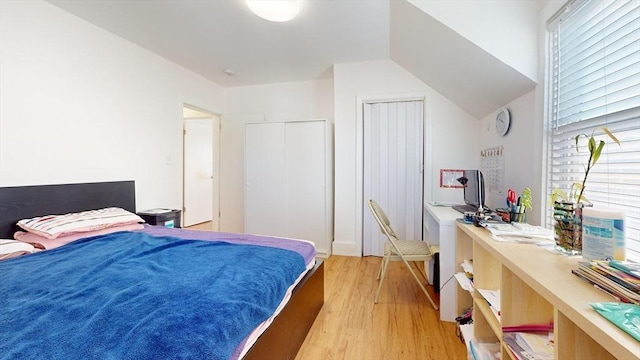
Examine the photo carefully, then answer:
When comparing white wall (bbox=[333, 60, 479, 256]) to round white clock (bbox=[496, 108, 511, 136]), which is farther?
white wall (bbox=[333, 60, 479, 256])

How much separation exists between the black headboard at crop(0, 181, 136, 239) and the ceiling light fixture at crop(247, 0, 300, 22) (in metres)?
2.12

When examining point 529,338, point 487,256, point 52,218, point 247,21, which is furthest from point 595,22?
point 52,218

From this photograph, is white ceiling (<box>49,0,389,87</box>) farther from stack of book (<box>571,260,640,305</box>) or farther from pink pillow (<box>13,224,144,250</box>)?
stack of book (<box>571,260,640,305</box>)

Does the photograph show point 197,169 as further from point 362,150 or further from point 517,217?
point 517,217

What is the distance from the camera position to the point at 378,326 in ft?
6.23

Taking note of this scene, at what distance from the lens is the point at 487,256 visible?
1.46 meters

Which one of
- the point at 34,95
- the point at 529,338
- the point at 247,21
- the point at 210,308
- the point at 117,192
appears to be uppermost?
the point at 247,21

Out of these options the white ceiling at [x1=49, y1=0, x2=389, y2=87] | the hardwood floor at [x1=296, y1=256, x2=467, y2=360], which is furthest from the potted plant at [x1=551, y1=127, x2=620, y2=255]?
the white ceiling at [x1=49, y1=0, x2=389, y2=87]

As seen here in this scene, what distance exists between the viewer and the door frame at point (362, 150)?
3219 millimetres

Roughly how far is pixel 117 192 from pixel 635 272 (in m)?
3.43

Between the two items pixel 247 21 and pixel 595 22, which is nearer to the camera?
pixel 595 22

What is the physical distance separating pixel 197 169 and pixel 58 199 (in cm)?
302

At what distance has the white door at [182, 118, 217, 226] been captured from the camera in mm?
4867

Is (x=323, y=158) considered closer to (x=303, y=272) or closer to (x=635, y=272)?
(x=303, y=272)
